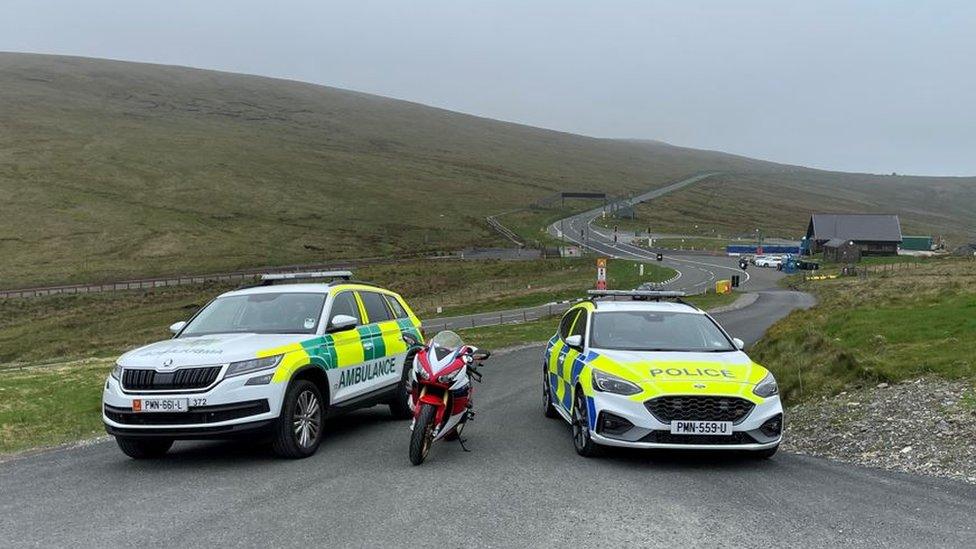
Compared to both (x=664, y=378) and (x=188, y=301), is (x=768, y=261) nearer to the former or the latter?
(x=188, y=301)

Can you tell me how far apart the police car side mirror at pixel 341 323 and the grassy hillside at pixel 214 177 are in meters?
63.7

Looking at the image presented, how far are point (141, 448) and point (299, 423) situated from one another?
1798mm

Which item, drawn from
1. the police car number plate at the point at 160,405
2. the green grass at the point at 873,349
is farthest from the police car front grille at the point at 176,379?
the green grass at the point at 873,349

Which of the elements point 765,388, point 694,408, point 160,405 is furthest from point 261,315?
point 765,388

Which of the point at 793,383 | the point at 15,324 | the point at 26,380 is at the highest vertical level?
the point at 793,383

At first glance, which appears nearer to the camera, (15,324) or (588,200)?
(15,324)

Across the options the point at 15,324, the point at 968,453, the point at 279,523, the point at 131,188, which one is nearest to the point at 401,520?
the point at 279,523

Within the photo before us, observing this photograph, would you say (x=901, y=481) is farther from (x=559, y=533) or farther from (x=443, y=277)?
(x=443, y=277)

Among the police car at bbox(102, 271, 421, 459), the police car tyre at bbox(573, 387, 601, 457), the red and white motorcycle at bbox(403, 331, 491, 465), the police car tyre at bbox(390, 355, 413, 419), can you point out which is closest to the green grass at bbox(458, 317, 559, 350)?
the police car tyre at bbox(390, 355, 413, 419)

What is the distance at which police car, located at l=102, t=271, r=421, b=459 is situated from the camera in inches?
299

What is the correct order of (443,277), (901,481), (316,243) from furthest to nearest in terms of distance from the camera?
(316,243) → (443,277) → (901,481)

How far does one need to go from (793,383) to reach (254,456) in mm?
8214

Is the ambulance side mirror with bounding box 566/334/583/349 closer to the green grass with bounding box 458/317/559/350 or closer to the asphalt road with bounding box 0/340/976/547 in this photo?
the asphalt road with bounding box 0/340/976/547

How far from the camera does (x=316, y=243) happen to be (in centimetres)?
8819
